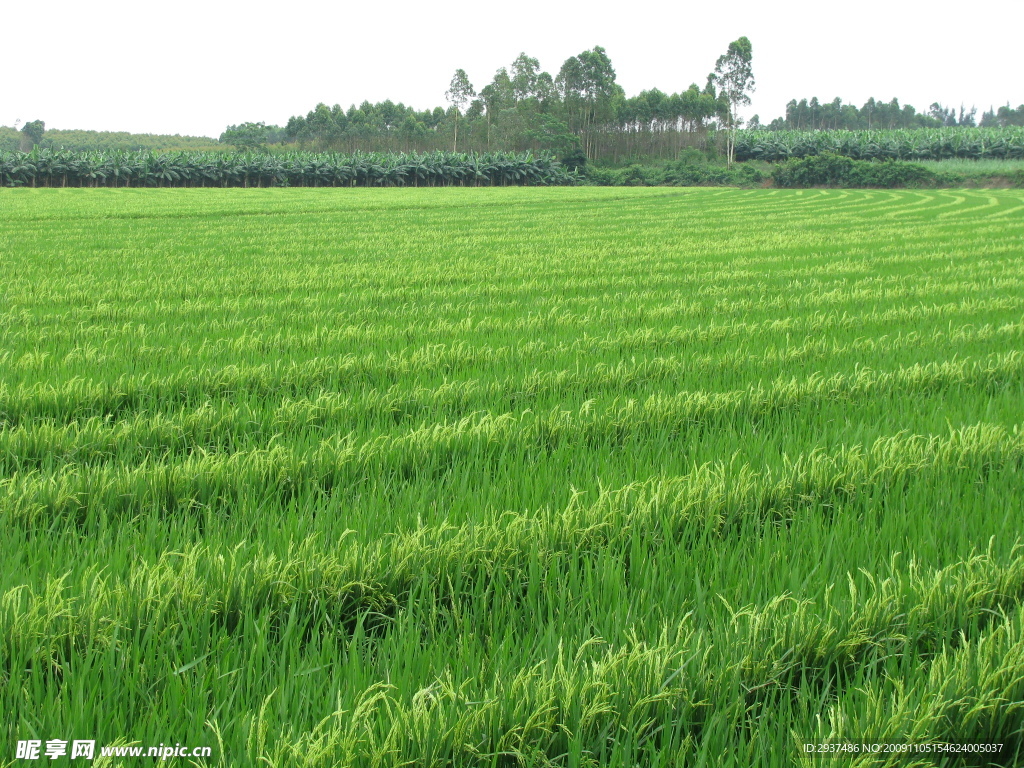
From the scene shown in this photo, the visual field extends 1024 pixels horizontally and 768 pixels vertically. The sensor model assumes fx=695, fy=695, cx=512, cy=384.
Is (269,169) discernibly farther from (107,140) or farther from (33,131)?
(33,131)

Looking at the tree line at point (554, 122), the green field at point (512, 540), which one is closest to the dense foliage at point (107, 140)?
the tree line at point (554, 122)

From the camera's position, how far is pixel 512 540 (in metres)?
2.59

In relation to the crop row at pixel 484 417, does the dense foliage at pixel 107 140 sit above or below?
above

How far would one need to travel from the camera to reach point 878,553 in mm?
2656

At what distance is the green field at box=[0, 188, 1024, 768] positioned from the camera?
1737mm

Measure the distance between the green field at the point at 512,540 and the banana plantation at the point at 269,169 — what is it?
243 ft

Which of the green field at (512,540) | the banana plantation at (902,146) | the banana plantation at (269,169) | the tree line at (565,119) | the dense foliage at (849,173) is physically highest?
the tree line at (565,119)

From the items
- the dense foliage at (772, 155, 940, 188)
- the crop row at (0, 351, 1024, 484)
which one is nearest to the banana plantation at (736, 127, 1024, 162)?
the dense foliage at (772, 155, 940, 188)

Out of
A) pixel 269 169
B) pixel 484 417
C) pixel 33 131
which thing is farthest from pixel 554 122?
pixel 33 131

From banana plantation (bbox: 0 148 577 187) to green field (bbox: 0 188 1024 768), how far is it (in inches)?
2912

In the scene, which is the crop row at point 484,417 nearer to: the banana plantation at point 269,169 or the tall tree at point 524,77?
the banana plantation at point 269,169

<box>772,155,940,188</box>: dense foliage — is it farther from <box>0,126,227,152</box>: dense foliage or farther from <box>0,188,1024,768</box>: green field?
<box>0,126,227,152</box>: dense foliage

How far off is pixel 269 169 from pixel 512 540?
81615 millimetres

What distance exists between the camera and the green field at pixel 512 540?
1737 millimetres
